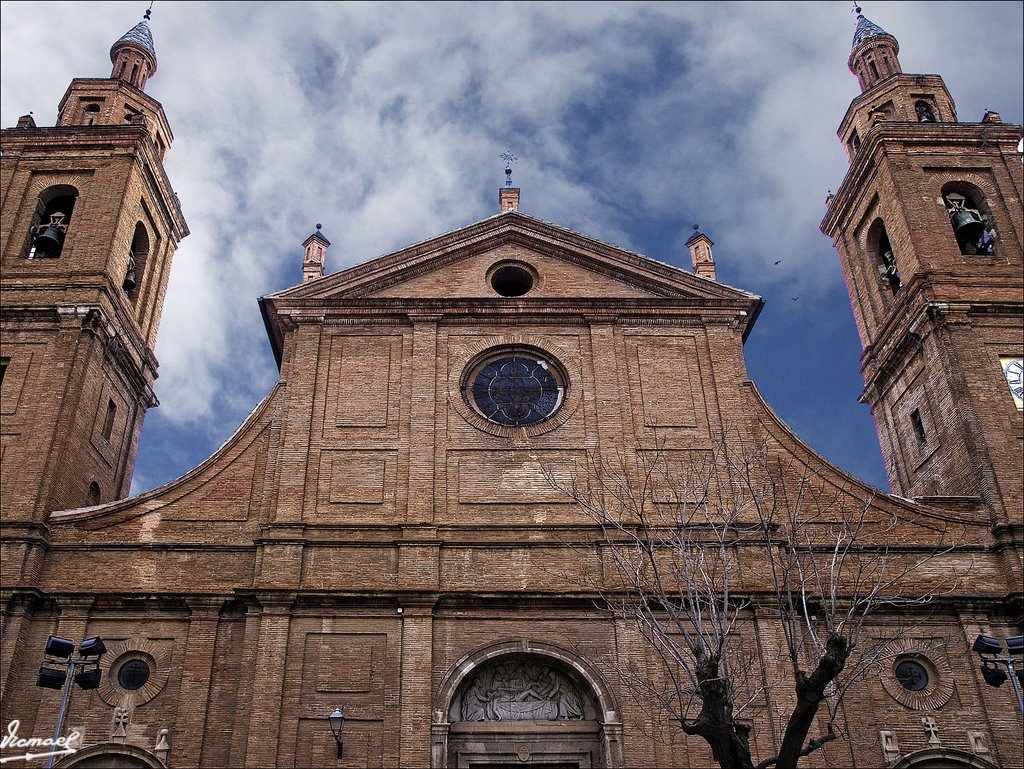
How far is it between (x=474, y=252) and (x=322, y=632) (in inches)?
354

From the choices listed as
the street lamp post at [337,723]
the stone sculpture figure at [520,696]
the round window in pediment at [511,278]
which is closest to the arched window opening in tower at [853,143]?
the round window in pediment at [511,278]

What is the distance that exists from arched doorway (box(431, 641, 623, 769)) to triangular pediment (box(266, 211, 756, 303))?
25.3 feet

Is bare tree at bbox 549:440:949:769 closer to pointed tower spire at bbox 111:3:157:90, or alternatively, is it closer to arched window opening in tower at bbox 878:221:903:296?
arched window opening in tower at bbox 878:221:903:296

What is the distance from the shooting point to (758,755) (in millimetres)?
16125

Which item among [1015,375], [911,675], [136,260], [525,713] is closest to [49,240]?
[136,260]

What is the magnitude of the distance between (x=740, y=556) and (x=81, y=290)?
14479mm

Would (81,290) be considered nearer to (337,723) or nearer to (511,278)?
(511,278)

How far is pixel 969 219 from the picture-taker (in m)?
23.0

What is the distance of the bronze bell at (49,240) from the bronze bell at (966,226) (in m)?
20.6

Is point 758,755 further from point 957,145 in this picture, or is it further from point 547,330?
point 957,145

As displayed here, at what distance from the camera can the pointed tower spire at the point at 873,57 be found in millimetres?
27719

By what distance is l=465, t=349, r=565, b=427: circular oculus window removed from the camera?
1977cm

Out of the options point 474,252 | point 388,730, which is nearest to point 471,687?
point 388,730

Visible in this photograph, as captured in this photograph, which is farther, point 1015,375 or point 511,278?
point 511,278
